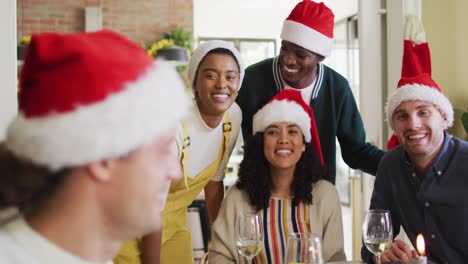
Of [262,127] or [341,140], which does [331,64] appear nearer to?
[341,140]

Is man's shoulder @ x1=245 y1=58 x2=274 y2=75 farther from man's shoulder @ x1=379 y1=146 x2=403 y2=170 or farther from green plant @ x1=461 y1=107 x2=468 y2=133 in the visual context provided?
green plant @ x1=461 y1=107 x2=468 y2=133

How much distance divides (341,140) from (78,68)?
2.00 metres

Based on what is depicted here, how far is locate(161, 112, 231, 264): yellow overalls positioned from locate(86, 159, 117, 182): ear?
4.37 feet

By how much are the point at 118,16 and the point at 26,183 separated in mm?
5672

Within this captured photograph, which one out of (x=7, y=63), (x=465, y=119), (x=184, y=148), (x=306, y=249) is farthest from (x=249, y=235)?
(x=465, y=119)

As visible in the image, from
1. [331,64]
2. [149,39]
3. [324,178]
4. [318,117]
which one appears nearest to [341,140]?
[318,117]

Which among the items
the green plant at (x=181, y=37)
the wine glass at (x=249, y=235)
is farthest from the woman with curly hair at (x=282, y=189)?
the green plant at (x=181, y=37)

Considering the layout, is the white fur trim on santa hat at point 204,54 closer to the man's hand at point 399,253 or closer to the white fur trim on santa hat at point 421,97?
the white fur trim on santa hat at point 421,97

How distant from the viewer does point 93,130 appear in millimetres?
767

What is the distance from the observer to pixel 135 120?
0.78m

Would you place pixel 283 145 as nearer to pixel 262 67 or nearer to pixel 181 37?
pixel 262 67

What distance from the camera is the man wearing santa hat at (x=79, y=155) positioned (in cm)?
76

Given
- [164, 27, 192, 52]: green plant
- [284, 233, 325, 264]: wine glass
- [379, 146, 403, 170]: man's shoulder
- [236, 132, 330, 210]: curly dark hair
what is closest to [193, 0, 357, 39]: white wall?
[164, 27, 192, 52]: green plant

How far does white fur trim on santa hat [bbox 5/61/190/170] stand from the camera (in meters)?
0.75
